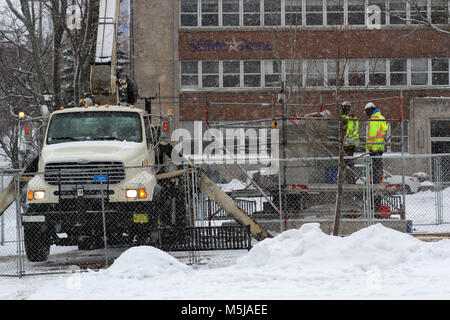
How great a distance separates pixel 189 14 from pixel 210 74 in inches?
146

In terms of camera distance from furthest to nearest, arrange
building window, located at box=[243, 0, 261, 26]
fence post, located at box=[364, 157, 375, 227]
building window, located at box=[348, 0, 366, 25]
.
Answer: building window, located at box=[243, 0, 261, 26], building window, located at box=[348, 0, 366, 25], fence post, located at box=[364, 157, 375, 227]

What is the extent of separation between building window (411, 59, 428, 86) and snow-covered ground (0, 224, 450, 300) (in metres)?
30.1

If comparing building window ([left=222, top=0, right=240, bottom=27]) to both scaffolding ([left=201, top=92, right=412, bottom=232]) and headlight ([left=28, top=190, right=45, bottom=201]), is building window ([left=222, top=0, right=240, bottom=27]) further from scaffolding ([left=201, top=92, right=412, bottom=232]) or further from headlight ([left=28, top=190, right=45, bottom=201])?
headlight ([left=28, top=190, right=45, bottom=201])

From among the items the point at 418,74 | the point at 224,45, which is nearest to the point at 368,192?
the point at 224,45

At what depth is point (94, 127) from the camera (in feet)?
43.4

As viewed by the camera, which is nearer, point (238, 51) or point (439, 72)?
point (238, 51)

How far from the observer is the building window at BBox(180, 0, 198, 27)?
38.8 metres

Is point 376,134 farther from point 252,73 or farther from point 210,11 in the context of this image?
point 210,11

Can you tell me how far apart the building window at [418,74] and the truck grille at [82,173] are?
29.8 metres

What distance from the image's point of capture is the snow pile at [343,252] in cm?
962

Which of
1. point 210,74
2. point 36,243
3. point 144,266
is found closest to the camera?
point 144,266

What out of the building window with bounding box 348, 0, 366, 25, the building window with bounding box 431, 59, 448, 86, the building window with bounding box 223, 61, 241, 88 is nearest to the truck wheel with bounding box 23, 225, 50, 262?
the building window with bounding box 223, 61, 241, 88

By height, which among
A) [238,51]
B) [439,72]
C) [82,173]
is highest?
[238,51]
